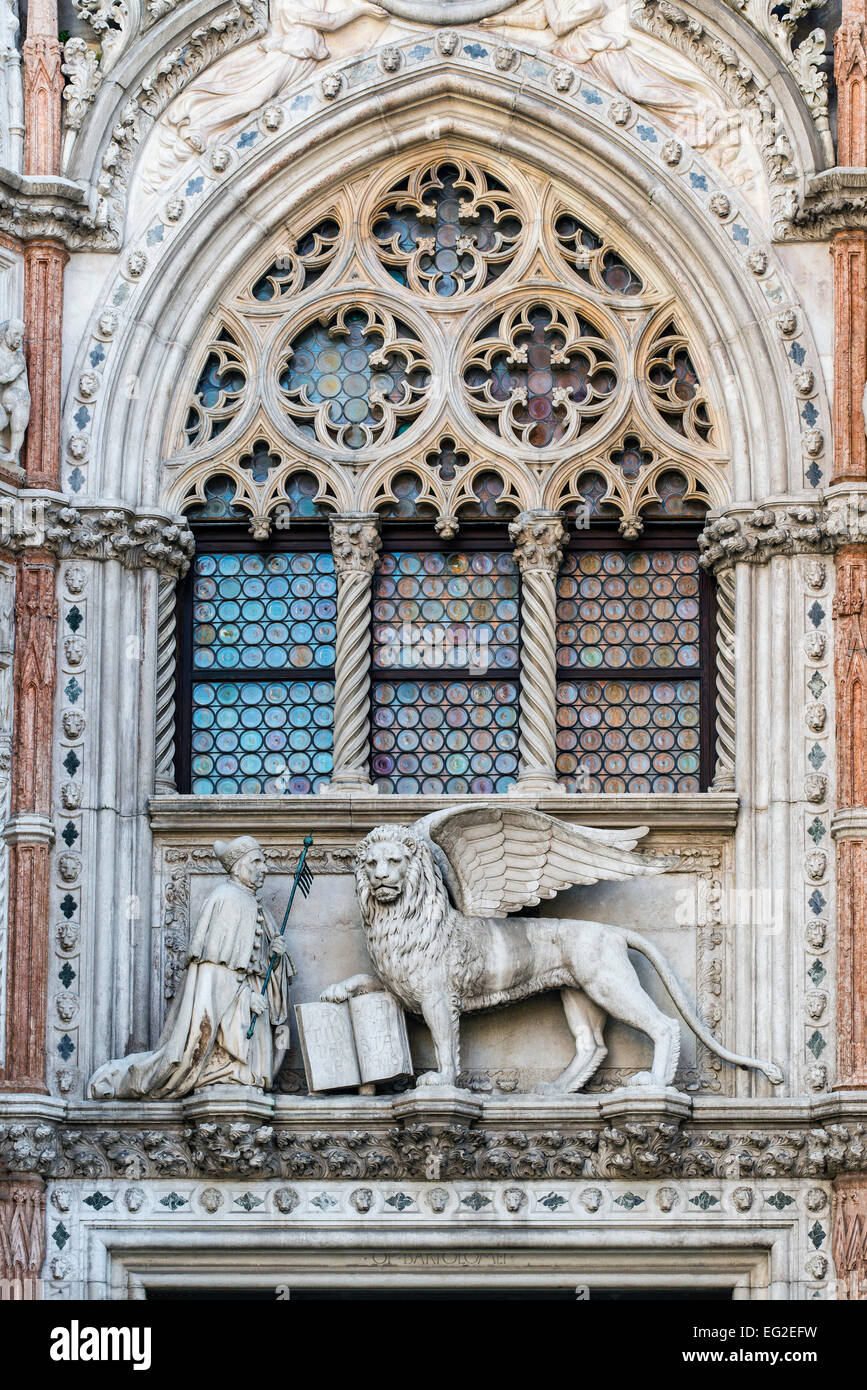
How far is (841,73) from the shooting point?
2334cm

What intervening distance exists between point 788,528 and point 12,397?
5.18 metres

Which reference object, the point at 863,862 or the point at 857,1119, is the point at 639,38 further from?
the point at 857,1119

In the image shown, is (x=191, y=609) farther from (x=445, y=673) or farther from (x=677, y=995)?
(x=677, y=995)

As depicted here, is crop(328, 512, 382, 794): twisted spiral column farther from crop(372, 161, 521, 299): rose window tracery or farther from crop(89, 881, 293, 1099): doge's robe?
crop(372, 161, 521, 299): rose window tracery

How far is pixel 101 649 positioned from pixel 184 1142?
3327 millimetres

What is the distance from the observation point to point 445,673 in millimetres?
23625

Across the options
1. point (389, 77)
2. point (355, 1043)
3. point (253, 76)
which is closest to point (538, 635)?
point (355, 1043)

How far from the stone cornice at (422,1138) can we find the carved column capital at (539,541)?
12.1ft

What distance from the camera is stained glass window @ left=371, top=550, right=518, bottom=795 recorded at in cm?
2352

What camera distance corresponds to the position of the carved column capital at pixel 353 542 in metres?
23.5

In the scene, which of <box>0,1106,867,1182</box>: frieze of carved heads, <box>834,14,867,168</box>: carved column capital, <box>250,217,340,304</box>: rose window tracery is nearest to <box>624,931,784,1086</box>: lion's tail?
<box>0,1106,867,1182</box>: frieze of carved heads

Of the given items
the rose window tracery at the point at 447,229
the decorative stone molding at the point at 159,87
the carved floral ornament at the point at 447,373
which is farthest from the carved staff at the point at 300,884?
the decorative stone molding at the point at 159,87

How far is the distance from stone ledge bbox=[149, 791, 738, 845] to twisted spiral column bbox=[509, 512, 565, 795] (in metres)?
0.35

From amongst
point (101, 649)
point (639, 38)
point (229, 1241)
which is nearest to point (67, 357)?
point (101, 649)
